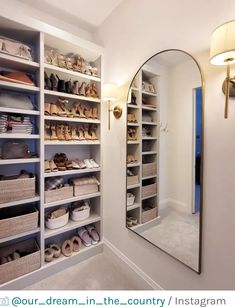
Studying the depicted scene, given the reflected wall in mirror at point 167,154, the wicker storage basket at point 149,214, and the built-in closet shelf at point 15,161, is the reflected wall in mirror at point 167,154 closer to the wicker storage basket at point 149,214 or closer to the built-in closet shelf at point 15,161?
the wicker storage basket at point 149,214

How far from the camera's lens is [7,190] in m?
1.45

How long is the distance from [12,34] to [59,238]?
6.96ft

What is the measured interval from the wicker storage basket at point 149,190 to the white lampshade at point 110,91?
913 mm

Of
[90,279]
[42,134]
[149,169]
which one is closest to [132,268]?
[90,279]

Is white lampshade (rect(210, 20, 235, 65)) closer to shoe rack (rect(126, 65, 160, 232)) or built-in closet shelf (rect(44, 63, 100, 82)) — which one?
shoe rack (rect(126, 65, 160, 232))

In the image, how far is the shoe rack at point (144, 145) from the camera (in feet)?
4.70

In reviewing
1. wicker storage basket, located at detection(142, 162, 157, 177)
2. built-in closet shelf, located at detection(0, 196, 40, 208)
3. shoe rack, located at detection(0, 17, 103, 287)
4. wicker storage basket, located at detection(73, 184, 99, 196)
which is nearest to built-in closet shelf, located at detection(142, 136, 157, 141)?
wicker storage basket, located at detection(142, 162, 157, 177)

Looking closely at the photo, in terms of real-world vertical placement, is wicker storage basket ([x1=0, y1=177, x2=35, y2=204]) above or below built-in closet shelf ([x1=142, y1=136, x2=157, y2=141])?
below

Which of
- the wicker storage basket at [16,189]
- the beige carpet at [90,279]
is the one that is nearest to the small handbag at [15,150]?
the wicker storage basket at [16,189]

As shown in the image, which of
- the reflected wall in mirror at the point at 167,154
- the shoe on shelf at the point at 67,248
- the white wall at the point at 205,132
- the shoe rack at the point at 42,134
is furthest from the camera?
the shoe on shelf at the point at 67,248

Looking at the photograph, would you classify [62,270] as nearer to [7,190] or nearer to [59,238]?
[59,238]

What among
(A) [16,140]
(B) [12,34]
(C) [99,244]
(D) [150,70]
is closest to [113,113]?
(D) [150,70]

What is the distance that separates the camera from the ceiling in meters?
1.70

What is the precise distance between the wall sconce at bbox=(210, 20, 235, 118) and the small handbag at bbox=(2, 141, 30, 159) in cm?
157
